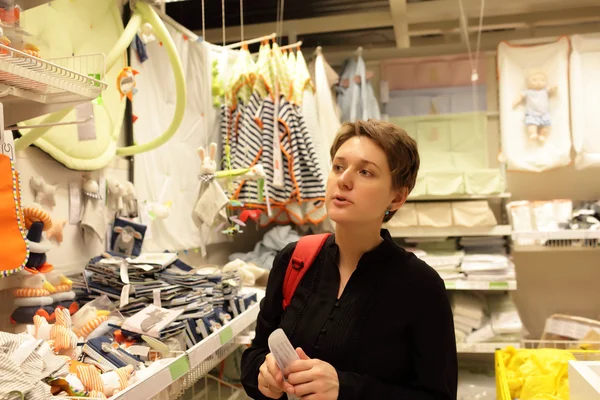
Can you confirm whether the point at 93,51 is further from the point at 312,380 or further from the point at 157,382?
the point at 312,380

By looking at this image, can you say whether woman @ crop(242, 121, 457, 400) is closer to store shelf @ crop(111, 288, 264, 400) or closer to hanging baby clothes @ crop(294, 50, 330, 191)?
store shelf @ crop(111, 288, 264, 400)

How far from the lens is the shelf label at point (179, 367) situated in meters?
1.53

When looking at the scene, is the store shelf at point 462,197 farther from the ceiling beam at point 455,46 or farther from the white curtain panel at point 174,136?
the white curtain panel at point 174,136

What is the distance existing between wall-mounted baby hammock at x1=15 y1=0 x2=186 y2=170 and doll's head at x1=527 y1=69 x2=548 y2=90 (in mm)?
2565

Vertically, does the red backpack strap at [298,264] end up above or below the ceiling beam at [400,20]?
below

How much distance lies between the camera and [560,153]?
3.58 m

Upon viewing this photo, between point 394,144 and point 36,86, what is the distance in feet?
3.07

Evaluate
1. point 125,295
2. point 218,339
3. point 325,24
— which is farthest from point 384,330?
point 325,24

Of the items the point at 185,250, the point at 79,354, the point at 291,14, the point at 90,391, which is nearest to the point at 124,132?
the point at 185,250

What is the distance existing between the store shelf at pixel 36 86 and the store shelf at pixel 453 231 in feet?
8.24

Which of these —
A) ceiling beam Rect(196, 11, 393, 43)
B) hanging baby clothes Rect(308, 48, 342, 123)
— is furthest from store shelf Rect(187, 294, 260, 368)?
ceiling beam Rect(196, 11, 393, 43)

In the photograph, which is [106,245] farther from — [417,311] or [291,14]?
[291,14]

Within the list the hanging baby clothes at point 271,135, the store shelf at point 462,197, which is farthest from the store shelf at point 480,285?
the hanging baby clothes at point 271,135

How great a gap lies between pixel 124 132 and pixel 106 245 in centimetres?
56
